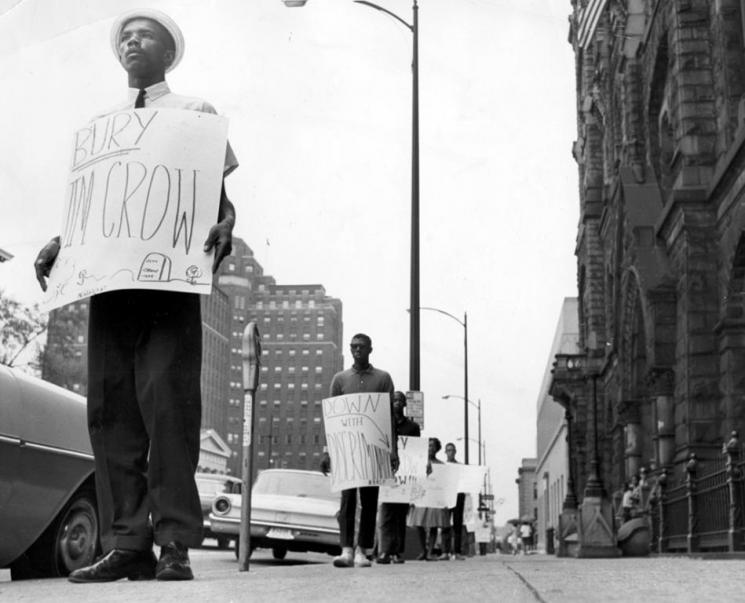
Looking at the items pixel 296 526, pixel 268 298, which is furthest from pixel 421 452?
pixel 268 298

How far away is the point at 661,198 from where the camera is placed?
85.1 ft

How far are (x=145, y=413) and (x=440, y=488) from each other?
36.5 ft

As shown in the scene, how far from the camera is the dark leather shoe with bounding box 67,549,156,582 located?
468cm

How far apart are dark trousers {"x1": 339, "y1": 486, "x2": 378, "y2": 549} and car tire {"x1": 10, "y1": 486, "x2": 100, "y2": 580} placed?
251cm

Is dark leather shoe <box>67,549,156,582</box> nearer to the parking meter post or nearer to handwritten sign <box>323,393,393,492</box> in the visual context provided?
the parking meter post

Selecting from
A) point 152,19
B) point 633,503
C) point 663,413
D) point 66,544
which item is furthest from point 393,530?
point 633,503

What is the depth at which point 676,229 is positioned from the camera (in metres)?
20.8

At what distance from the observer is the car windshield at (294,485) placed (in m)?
14.6

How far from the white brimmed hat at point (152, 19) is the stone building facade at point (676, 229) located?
12.8m

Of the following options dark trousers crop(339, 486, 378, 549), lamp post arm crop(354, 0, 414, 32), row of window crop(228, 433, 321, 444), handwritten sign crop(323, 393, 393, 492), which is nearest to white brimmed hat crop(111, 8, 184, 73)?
lamp post arm crop(354, 0, 414, 32)

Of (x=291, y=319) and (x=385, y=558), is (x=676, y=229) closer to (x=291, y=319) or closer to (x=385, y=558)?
(x=385, y=558)

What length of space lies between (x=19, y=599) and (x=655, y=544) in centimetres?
1735

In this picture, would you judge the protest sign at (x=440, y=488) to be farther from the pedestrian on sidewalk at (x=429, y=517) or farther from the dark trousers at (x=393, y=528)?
the dark trousers at (x=393, y=528)

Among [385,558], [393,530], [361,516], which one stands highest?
[361,516]
